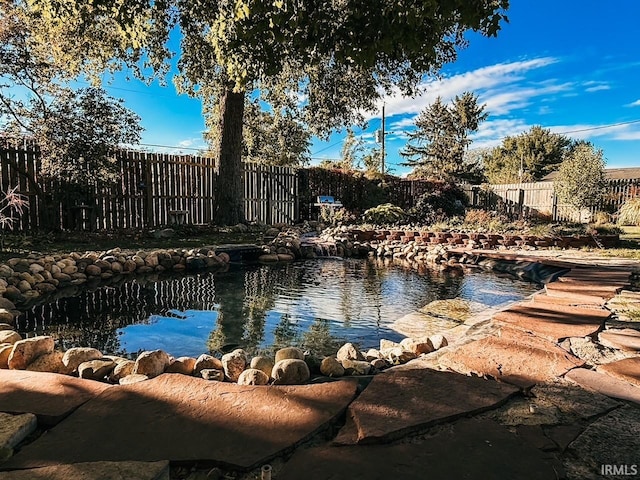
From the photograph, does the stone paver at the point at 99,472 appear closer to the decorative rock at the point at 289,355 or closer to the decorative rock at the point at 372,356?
the decorative rock at the point at 289,355

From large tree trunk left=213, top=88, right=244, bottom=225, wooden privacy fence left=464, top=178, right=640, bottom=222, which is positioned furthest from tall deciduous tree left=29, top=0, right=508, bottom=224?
wooden privacy fence left=464, top=178, right=640, bottom=222

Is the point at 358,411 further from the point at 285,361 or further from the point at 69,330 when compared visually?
the point at 69,330

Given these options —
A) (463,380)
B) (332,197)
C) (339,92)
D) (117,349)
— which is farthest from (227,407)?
(332,197)

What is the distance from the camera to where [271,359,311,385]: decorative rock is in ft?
5.32

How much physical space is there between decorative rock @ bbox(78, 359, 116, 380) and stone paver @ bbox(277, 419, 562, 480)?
1079 mm

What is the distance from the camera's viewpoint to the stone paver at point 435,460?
947mm

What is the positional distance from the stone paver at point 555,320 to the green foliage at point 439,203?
917cm

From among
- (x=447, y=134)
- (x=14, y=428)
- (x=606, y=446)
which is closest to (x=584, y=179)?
(x=606, y=446)

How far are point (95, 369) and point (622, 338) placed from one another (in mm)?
2499

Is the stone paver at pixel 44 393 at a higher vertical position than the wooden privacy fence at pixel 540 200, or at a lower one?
lower

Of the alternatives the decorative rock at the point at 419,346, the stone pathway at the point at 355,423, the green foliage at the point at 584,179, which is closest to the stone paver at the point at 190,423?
the stone pathway at the point at 355,423

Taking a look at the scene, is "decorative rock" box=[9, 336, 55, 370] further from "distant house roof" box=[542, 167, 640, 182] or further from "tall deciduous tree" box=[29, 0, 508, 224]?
"distant house roof" box=[542, 167, 640, 182]

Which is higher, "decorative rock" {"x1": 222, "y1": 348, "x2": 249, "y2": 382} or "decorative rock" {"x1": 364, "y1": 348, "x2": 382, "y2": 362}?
"decorative rock" {"x1": 222, "y1": 348, "x2": 249, "y2": 382}

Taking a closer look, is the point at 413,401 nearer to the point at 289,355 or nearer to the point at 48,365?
the point at 289,355
